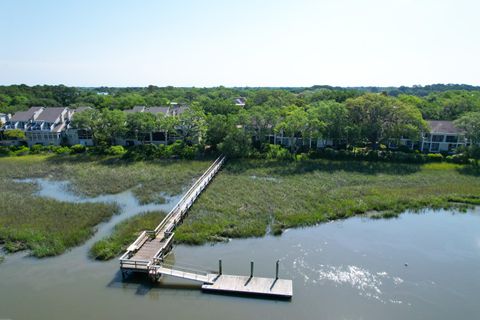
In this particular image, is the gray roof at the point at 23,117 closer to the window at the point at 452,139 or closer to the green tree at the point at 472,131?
the green tree at the point at 472,131

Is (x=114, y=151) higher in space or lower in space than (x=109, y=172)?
higher

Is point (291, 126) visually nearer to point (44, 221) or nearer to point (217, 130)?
point (217, 130)

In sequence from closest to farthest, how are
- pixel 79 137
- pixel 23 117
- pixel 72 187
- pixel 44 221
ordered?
pixel 44 221, pixel 72 187, pixel 79 137, pixel 23 117

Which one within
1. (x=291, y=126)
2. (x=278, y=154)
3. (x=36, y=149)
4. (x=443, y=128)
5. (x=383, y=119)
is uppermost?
(x=383, y=119)

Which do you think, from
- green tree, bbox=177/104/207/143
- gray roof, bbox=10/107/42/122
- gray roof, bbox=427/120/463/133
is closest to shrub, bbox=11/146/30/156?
gray roof, bbox=10/107/42/122

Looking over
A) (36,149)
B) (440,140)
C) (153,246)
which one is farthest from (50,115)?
(440,140)
